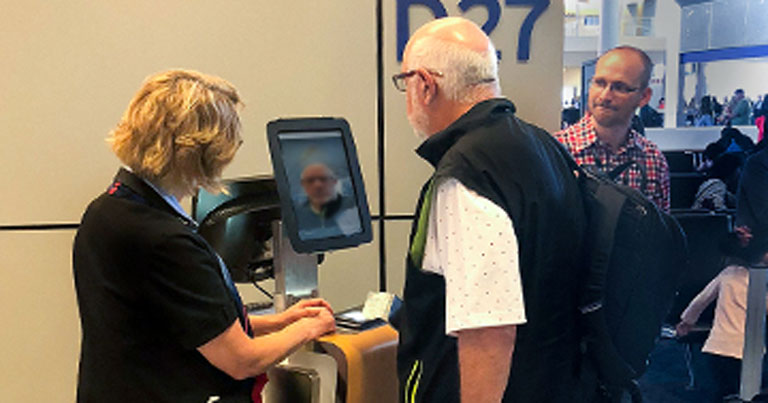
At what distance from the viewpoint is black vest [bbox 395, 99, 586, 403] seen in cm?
134

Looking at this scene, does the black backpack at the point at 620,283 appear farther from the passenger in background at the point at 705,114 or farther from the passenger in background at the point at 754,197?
the passenger in background at the point at 705,114

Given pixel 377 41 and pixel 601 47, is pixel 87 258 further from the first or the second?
pixel 601 47

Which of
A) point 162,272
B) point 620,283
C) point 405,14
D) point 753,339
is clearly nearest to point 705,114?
point 753,339

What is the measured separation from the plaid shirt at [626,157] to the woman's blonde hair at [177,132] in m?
1.53

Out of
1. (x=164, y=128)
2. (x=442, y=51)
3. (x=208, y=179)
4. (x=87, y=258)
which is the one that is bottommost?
(x=87, y=258)

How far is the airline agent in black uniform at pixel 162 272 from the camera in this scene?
132cm

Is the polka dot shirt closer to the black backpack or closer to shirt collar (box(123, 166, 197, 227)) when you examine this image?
the black backpack

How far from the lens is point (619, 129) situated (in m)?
2.58

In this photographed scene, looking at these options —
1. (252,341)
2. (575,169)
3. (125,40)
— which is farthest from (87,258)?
(125,40)

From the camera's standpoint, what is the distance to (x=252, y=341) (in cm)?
144

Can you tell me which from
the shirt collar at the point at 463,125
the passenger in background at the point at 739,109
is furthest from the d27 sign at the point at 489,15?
the passenger in background at the point at 739,109

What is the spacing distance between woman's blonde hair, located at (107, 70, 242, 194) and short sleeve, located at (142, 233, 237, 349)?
0.16 m

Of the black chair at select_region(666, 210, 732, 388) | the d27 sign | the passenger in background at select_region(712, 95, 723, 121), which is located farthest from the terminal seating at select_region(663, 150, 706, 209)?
the passenger in background at select_region(712, 95, 723, 121)

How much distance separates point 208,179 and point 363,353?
0.55 meters
